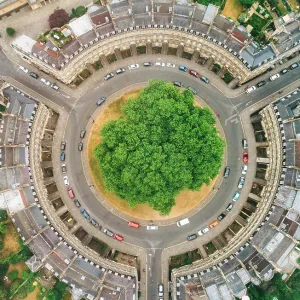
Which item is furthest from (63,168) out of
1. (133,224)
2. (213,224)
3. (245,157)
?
(245,157)

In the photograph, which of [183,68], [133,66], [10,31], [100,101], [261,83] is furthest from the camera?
[133,66]

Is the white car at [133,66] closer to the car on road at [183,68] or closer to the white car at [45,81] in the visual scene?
the car on road at [183,68]

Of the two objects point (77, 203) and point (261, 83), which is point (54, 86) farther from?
point (261, 83)

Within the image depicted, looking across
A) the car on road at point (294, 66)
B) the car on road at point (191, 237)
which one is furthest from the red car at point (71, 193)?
the car on road at point (294, 66)

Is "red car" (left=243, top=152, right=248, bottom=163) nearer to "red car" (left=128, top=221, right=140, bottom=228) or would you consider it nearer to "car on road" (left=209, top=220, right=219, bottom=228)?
"car on road" (left=209, top=220, right=219, bottom=228)

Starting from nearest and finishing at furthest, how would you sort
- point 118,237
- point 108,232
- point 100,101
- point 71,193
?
1. point 118,237
2. point 108,232
3. point 71,193
4. point 100,101

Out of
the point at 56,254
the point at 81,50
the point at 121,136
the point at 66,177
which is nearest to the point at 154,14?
the point at 81,50

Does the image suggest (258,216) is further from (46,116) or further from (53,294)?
(46,116)
